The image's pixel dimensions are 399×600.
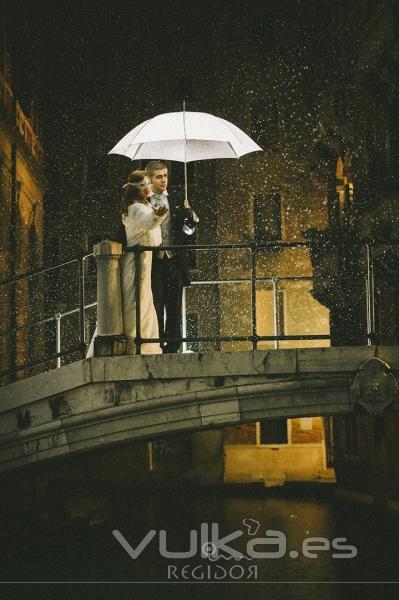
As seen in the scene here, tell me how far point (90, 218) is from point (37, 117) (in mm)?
4182

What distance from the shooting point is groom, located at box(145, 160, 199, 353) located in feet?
31.1

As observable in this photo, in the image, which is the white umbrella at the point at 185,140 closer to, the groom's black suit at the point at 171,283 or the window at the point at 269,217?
the groom's black suit at the point at 171,283

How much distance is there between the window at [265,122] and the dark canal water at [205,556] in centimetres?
1274

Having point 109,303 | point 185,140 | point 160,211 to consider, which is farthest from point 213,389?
point 185,140

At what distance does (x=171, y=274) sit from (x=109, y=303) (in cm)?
84

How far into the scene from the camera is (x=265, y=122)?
3322 centimetres

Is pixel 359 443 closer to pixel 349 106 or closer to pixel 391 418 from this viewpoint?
pixel 391 418

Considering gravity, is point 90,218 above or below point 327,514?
above

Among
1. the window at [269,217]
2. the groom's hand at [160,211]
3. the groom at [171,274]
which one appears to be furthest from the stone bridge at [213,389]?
the window at [269,217]

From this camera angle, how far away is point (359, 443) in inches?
946

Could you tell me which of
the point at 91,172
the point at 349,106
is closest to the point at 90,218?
the point at 91,172

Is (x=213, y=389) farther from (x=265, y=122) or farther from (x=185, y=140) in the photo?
(x=265, y=122)

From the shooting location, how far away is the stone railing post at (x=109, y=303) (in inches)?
355

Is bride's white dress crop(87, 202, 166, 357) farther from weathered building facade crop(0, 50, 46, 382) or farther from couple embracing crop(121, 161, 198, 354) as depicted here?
weathered building facade crop(0, 50, 46, 382)
